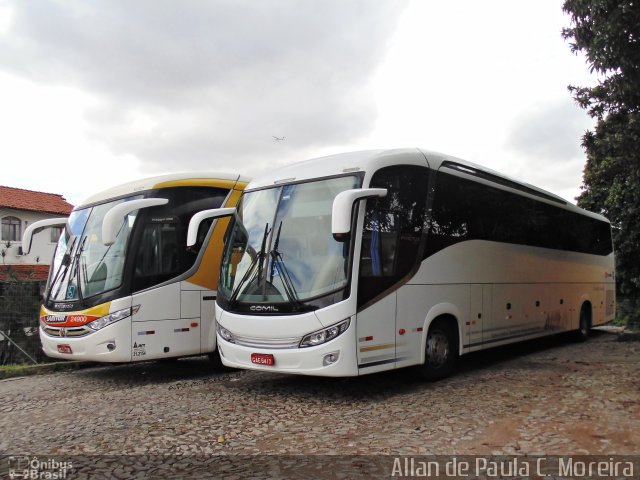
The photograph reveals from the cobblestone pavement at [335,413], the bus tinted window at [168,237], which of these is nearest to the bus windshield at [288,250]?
the cobblestone pavement at [335,413]

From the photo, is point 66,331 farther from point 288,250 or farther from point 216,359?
point 288,250

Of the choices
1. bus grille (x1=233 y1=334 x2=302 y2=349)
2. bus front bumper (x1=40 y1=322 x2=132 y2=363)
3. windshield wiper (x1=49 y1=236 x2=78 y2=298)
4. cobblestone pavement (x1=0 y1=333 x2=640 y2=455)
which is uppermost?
windshield wiper (x1=49 y1=236 x2=78 y2=298)

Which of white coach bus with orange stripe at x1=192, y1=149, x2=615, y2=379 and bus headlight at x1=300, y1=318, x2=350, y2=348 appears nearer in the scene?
bus headlight at x1=300, y1=318, x2=350, y2=348

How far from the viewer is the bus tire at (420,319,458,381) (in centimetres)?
808

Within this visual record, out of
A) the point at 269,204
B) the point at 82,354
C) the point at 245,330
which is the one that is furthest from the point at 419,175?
the point at 82,354

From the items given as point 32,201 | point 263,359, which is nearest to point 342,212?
point 263,359

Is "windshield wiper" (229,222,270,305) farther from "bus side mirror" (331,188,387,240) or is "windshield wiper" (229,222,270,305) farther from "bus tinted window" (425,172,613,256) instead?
"bus tinted window" (425,172,613,256)

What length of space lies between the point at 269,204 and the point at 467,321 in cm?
387

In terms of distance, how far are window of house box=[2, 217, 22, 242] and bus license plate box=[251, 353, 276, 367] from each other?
104 feet

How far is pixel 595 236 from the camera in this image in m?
14.9

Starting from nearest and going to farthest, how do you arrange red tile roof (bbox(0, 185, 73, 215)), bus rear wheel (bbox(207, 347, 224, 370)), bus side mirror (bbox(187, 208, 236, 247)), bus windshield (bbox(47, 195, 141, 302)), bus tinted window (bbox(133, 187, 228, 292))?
bus side mirror (bbox(187, 208, 236, 247))
bus windshield (bbox(47, 195, 141, 302))
bus tinted window (bbox(133, 187, 228, 292))
bus rear wheel (bbox(207, 347, 224, 370))
red tile roof (bbox(0, 185, 73, 215))

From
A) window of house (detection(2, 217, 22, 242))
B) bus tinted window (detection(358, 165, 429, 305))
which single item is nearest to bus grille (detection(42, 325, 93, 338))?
bus tinted window (detection(358, 165, 429, 305))

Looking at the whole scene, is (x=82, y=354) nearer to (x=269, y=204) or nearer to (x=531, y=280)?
(x=269, y=204)

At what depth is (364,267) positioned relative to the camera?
7020 mm
